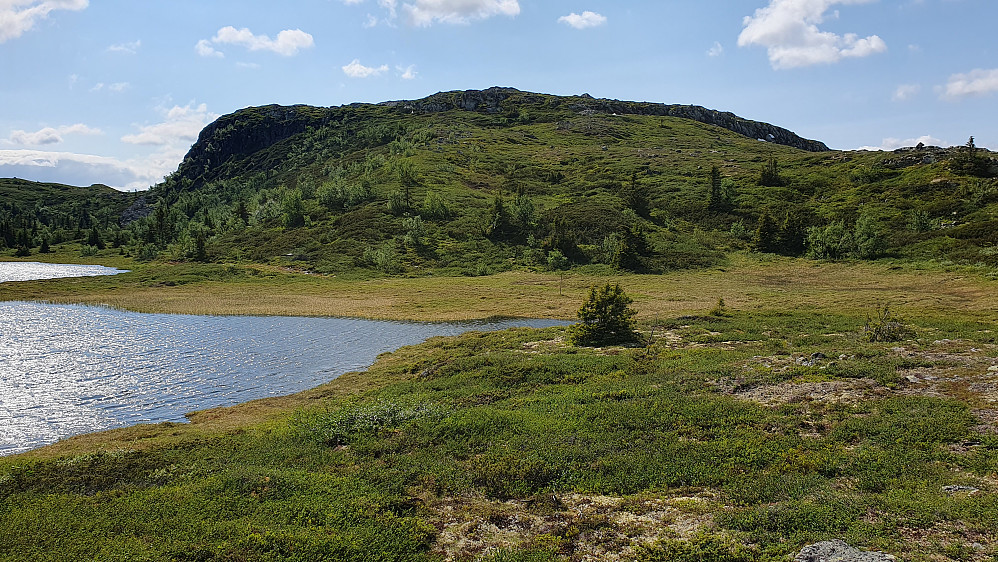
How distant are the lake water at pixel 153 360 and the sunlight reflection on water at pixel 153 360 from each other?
8 centimetres

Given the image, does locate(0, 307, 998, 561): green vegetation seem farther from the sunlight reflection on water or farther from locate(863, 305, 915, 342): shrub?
the sunlight reflection on water

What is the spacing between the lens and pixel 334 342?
44.4 m

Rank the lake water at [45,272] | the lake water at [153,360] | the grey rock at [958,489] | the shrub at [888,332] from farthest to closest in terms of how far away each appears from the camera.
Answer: the lake water at [45,272]
the shrub at [888,332]
the lake water at [153,360]
the grey rock at [958,489]

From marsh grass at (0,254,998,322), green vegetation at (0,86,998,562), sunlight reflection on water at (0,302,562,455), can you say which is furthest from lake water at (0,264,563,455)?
marsh grass at (0,254,998,322)

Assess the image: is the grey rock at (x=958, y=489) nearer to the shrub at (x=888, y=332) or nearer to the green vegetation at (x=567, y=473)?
the green vegetation at (x=567, y=473)

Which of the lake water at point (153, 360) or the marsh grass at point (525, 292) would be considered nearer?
the lake water at point (153, 360)

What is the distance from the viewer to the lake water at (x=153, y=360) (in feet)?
87.9

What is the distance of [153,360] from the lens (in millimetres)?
37250

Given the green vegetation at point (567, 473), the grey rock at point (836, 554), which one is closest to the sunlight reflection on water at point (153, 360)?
the green vegetation at point (567, 473)

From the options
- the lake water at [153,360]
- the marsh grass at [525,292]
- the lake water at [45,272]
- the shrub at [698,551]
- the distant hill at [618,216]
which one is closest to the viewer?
the shrub at [698,551]

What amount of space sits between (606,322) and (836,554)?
2617 centimetres

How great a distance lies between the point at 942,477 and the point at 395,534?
13.9m

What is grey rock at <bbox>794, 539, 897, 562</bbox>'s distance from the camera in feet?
31.9

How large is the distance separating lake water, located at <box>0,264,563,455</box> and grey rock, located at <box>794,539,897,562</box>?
27.6m
